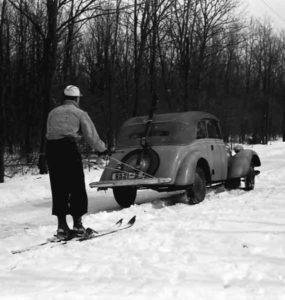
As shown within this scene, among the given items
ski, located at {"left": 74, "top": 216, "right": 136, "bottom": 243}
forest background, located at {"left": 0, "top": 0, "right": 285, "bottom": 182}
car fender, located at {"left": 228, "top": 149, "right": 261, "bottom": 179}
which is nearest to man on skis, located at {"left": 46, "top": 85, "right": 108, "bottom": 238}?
ski, located at {"left": 74, "top": 216, "right": 136, "bottom": 243}

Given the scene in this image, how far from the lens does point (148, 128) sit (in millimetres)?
9336

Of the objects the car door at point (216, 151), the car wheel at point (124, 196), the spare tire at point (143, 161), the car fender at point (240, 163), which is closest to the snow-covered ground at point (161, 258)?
the spare tire at point (143, 161)

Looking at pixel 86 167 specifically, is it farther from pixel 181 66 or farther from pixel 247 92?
pixel 247 92

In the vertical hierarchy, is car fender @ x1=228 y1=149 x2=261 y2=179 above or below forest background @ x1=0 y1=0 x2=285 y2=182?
below

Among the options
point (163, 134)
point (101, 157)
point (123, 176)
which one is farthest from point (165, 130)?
point (101, 157)

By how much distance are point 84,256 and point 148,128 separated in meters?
4.89

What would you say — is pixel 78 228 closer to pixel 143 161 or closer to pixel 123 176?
pixel 123 176

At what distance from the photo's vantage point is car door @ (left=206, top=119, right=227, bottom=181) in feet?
31.9

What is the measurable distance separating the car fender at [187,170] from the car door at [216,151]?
1.02 metres

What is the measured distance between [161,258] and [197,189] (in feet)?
14.3

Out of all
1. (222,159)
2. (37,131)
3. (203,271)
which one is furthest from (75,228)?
(37,131)

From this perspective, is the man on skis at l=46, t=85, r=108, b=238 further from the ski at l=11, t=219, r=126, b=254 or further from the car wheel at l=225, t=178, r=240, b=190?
the car wheel at l=225, t=178, r=240, b=190

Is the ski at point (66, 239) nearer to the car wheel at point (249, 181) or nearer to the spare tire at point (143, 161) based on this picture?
the spare tire at point (143, 161)

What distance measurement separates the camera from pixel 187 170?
8414 millimetres
